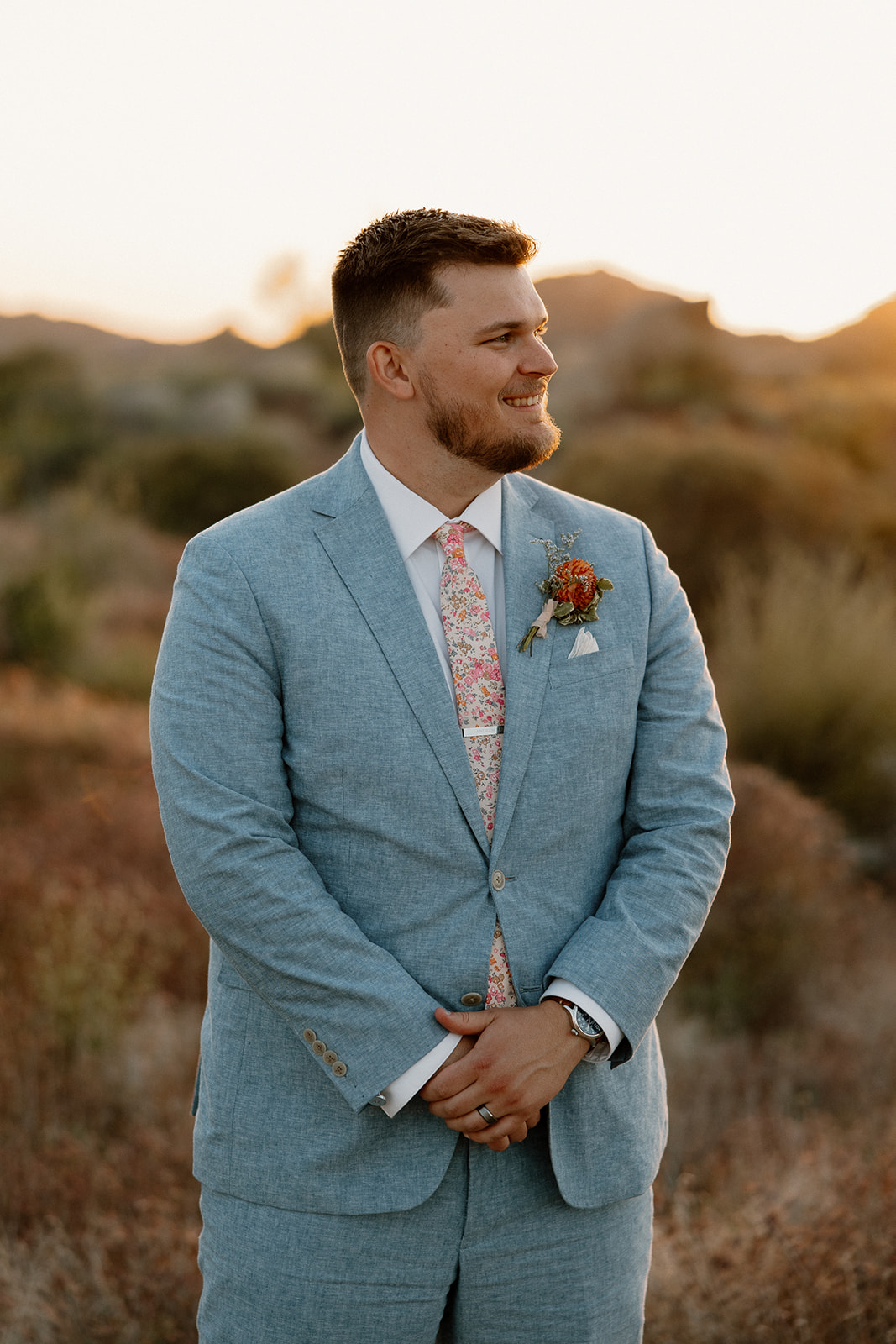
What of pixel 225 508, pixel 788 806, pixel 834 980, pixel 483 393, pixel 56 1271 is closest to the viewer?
pixel 483 393

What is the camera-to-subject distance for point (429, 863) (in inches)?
66.5

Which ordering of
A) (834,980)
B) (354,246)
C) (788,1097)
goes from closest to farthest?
1. (354,246)
2. (788,1097)
3. (834,980)

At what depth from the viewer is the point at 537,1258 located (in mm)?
1701

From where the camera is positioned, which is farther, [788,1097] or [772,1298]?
[788,1097]

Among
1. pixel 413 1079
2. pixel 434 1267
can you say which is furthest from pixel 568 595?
pixel 434 1267

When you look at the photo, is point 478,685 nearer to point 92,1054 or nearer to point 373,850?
point 373,850

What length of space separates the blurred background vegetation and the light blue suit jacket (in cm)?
110

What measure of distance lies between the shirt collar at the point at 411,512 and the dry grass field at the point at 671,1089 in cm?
178

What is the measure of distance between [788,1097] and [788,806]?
1541 millimetres

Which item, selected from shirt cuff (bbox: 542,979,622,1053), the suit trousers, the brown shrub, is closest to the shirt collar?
shirt cuff (bbox: 542,979,622,1053)

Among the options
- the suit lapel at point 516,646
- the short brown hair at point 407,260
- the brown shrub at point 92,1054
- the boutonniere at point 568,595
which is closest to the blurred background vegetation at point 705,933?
the brown shrub at point 92,1054

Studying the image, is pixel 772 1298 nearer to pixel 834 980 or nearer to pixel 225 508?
pixel 834 980

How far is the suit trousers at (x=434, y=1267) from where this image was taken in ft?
5.40

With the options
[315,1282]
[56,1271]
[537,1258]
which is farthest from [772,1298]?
[56,1271]
